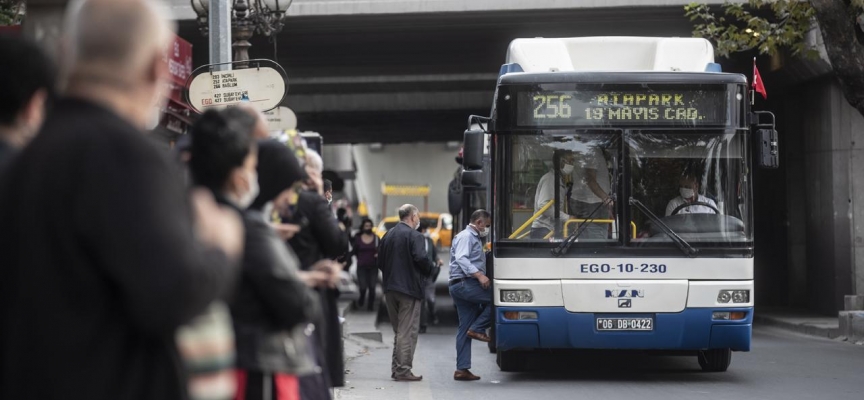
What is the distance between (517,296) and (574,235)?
2.61 feet

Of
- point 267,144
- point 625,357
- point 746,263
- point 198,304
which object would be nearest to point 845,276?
point 625,357

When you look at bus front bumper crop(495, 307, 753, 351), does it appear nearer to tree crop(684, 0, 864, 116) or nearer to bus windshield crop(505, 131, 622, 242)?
bus windshield crop(505, 131, 622, 242)

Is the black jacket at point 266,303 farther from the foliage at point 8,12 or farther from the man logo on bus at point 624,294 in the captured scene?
the foliage at point 8,12

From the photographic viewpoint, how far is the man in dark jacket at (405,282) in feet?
38.8

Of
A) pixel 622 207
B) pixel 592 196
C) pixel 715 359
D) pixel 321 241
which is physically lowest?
pixel 715 359

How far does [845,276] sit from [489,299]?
392 inches

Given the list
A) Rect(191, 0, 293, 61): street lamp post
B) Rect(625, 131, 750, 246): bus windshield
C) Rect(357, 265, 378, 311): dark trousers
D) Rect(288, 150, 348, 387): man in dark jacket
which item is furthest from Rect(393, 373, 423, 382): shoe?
Rect(357, 265, 378, 311): dark trousers

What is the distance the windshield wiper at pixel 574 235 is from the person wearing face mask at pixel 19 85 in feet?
27.1

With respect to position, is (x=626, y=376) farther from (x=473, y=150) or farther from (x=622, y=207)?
(x=473, y=150)

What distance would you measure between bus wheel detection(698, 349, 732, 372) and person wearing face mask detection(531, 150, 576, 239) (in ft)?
7.64

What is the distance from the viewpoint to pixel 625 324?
1116 centimetres

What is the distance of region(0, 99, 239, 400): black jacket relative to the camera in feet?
8.20

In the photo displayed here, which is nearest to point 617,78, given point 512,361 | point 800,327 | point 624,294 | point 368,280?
point 624,294

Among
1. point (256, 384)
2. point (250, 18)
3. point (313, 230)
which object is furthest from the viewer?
point (250, 18)
